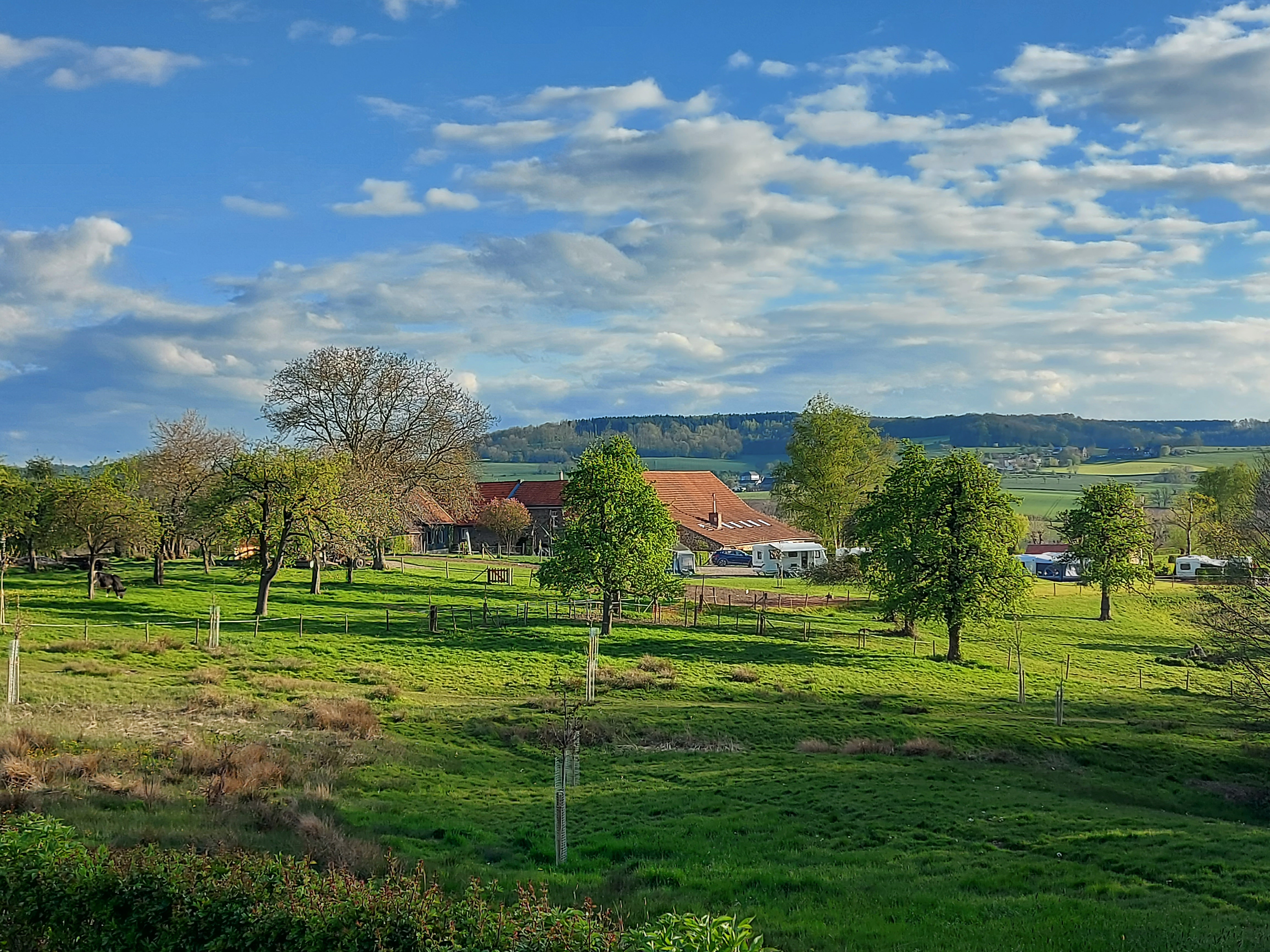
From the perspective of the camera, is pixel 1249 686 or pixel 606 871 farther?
pixel 1249 686

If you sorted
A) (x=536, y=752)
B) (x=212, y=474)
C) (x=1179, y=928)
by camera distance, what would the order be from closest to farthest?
(x=1179, y=928)
(x=536, y=752)
(x=212, y=474)

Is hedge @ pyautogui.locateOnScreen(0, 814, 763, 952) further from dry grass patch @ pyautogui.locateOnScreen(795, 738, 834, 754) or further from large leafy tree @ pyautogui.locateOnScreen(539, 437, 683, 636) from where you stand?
large leafy tree @ pyautogui.locateOnScreen(539, 437, 683, 636)

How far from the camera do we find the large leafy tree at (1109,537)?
2408 inches

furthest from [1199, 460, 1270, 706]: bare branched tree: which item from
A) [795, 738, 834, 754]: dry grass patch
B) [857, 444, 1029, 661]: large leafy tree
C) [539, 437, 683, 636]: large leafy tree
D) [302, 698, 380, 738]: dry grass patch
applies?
[539, 437, 683, 636]: large leafy tree

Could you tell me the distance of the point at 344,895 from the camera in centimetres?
845

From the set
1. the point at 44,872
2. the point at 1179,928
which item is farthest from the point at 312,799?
the point at 1179,928

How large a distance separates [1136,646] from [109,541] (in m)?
56.1

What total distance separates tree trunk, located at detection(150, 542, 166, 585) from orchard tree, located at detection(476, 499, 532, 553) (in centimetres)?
4423

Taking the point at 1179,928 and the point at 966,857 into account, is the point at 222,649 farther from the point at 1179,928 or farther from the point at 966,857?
the point at 1179,928

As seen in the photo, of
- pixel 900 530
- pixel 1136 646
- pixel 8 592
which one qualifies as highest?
pixel 900 530

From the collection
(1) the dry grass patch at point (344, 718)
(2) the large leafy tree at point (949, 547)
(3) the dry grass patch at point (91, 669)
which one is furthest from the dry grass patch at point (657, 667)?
(3) the dry grass patch at point (91, 669)

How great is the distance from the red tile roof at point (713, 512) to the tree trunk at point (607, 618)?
157ft

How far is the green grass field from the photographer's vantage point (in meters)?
12.9

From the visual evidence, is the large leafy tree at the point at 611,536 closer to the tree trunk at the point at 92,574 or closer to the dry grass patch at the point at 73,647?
the dry grass patch at the point at 73,647
